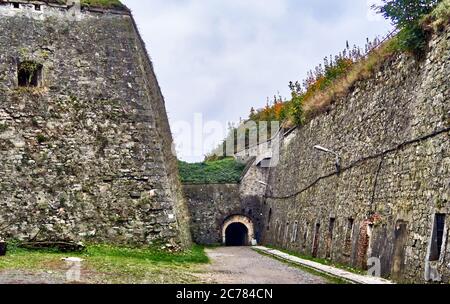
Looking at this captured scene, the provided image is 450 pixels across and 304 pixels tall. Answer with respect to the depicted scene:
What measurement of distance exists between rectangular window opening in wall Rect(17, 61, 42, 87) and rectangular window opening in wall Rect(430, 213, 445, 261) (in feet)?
40.2

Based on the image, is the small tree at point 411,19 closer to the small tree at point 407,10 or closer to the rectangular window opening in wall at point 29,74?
the small tree at point 407,10

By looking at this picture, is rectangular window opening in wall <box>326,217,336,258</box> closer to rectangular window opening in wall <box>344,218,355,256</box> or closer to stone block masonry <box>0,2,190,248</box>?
rectangular window opening in wall <box>344,218,355,256</box>

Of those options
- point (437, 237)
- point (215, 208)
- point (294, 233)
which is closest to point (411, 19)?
point (437, 237)

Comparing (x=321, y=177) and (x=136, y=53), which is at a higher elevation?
(x=136, y=53)

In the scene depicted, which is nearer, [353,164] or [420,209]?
[420,209]

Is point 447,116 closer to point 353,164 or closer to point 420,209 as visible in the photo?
point 420,209

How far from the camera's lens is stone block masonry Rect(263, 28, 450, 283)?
11.3 metres

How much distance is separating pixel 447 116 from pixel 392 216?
311 centimetres

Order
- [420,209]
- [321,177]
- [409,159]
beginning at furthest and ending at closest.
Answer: [321,177]
[409,159]
[420,209]

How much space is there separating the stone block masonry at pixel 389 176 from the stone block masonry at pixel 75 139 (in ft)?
17.4

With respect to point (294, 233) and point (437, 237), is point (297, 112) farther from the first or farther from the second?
point (437, 237)

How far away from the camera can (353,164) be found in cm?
1730

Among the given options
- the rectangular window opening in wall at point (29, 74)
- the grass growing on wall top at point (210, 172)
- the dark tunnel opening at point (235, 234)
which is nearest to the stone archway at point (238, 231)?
the dark tunnel opening at point (235, 234)
